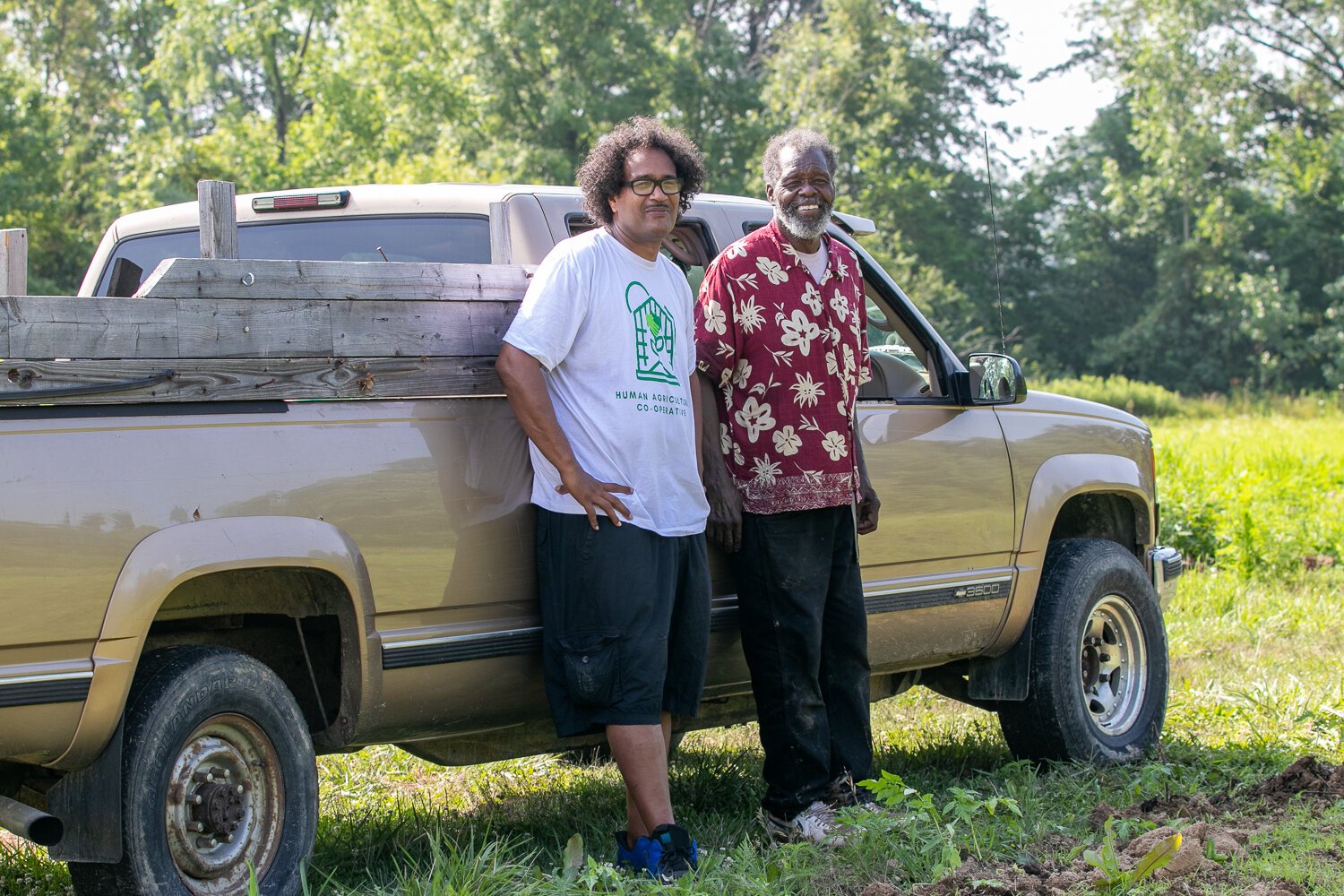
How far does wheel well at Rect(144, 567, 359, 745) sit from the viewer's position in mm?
3447

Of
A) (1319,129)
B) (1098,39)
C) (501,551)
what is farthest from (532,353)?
(1098,39)

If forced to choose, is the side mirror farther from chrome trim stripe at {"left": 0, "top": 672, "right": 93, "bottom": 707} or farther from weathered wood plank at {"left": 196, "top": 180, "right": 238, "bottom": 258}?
chrome trim stripe at {"left": 0, "top": 672, "right": 93, "bottom": 707}

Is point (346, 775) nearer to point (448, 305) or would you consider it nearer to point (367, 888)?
point (367, 888)

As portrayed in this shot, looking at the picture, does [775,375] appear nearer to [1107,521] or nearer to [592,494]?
[592,494]

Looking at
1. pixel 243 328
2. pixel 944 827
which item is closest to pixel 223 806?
pixel 243 328

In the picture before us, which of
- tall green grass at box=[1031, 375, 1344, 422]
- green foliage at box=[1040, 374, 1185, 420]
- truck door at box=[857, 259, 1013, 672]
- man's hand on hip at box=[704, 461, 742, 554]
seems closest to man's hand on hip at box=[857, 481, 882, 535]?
truck door at box=[857, 259, 1013, 672]

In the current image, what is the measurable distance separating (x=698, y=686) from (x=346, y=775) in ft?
6.11

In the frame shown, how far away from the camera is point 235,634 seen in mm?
3729

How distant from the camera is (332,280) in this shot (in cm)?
355

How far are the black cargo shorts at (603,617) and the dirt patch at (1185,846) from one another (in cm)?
78

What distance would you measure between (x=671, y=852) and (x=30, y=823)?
60.9 inches

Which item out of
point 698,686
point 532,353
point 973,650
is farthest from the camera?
point 973,650

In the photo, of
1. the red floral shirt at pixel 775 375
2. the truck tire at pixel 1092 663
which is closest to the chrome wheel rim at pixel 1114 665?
the truck tire at pixel 1092 663

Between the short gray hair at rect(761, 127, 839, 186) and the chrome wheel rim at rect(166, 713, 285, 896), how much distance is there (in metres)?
2.23
